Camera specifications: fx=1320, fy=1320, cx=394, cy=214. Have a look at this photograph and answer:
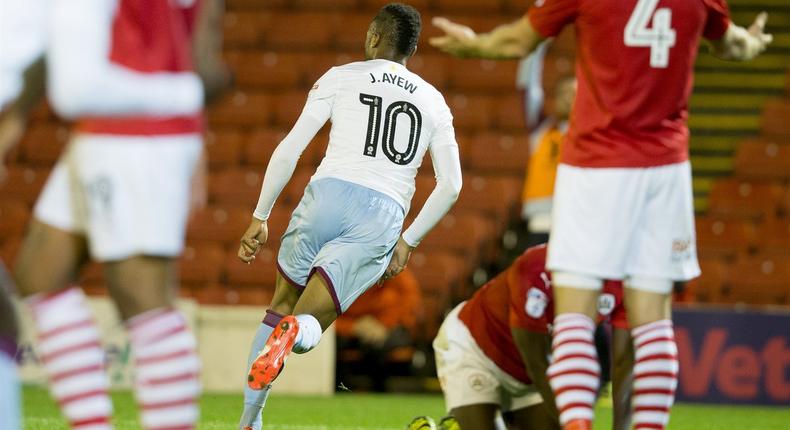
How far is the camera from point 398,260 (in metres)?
5.27

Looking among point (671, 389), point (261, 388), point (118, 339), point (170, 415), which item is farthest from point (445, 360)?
point (118, 339)

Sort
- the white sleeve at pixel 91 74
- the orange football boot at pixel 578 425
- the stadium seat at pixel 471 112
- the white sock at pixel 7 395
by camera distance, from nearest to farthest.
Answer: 1. the white sock at pixel 7 395
2. the white sleeve at pixel 91 74
3. the orange football boot at pixel 578 425
4. the stadium seat at pixel 471 112

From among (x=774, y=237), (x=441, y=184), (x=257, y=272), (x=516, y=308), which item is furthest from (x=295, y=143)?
(x=774, y=237)

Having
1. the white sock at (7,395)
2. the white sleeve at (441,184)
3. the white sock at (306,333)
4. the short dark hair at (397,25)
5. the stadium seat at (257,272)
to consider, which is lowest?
the stadium seat at (257,272)

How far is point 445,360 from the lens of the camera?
5.59m

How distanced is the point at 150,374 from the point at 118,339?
6.86m

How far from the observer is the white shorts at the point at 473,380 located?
5.46m

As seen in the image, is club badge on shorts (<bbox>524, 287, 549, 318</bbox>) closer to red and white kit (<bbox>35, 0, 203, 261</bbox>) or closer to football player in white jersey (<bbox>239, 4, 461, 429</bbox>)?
football player in white jersey (<bbox>239, 4, 461, 429</bbox>)

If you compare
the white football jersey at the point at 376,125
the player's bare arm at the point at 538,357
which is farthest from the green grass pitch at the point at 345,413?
the player's bare arm at the point at 538,357

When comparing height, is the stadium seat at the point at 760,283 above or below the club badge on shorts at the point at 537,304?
below

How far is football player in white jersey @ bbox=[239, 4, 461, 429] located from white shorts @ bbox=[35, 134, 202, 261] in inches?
76.5

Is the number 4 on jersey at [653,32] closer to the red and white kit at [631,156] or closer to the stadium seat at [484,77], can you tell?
the red and white kit at [631,156]

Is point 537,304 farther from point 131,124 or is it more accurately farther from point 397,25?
point 131,124

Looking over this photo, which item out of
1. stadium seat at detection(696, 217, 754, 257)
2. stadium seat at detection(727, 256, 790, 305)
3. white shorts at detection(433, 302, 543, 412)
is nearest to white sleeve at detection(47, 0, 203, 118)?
white shorts at detection(433, 302, 543, 412)
